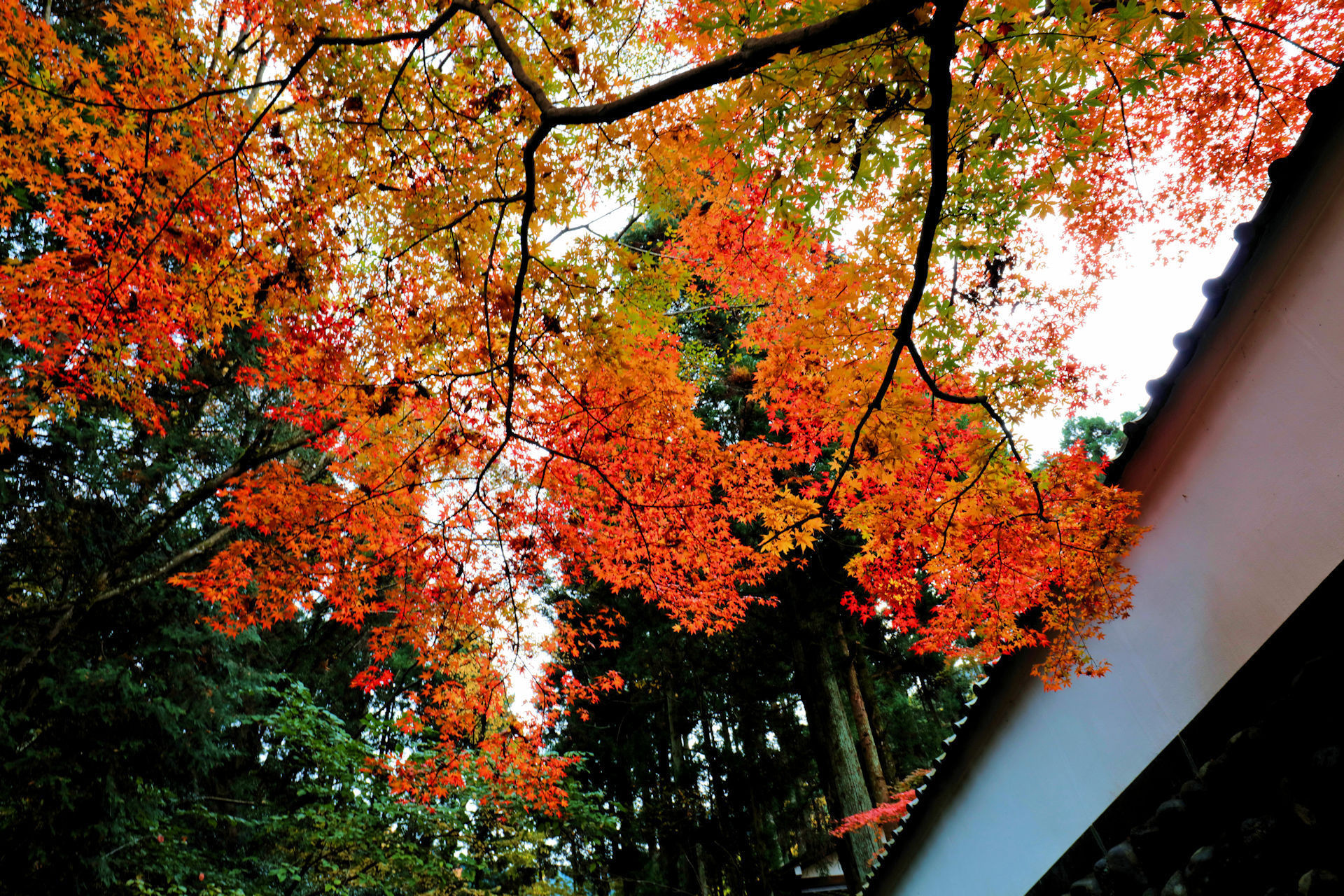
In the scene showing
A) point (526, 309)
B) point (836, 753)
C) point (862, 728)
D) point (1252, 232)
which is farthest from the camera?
point (862, 728)

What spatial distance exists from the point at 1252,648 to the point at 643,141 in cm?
528

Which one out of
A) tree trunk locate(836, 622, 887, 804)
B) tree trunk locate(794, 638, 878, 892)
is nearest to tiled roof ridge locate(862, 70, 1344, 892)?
tree trunk locate(794, 638, 878, 892)

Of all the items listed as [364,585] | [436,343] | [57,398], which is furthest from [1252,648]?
[57,398]

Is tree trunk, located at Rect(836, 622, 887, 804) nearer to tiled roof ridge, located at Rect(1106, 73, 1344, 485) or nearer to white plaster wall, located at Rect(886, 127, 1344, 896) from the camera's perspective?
white plaster wall, located at Rect(886, 127, 1344, 896)

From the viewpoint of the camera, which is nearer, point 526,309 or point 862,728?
point 526,309

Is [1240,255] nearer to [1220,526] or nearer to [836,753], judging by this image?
[1220,526]

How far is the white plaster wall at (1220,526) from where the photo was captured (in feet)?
9.23

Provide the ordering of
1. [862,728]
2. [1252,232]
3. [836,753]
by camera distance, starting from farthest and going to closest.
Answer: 1. [862,728]
2. [836,753]
3. [1252,232]

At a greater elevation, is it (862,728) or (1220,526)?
(862,728)

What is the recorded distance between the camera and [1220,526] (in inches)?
129

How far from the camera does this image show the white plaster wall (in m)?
2.81

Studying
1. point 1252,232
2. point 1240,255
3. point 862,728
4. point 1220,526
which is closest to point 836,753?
point 862,728

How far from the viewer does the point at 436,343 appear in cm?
593

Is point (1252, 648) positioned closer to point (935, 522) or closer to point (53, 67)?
point (935, 522)
